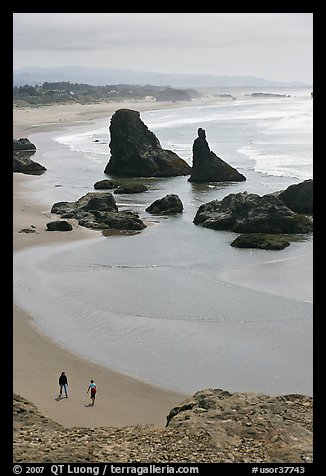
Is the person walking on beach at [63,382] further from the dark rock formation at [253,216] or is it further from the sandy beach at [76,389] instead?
the dark rock formation at [253,216]

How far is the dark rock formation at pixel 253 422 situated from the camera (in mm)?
10852

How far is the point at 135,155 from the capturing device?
59562 mm

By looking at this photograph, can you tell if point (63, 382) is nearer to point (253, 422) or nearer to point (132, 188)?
point (253, 422)

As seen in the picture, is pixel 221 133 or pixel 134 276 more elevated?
pixel 221 133

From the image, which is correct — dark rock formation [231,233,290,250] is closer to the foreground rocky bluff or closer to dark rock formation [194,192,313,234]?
dark rock formation [194,192,313,234]

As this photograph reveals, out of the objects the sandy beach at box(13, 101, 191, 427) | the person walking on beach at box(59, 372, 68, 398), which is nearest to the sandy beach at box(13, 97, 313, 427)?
the sandy beach at box(13, 101, 191, 427)

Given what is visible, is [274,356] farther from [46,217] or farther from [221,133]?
[221,133]

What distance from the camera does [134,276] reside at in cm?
2741

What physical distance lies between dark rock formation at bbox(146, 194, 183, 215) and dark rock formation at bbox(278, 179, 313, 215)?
22.3 ft

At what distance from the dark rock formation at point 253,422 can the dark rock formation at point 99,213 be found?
24022 mm

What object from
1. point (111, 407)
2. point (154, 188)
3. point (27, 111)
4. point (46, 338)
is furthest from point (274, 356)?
point (27, 111)

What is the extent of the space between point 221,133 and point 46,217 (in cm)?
5980

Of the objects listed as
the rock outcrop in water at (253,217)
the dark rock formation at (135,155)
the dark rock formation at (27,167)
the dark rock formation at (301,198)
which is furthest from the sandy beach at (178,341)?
the dark rock formation at (27,167)
